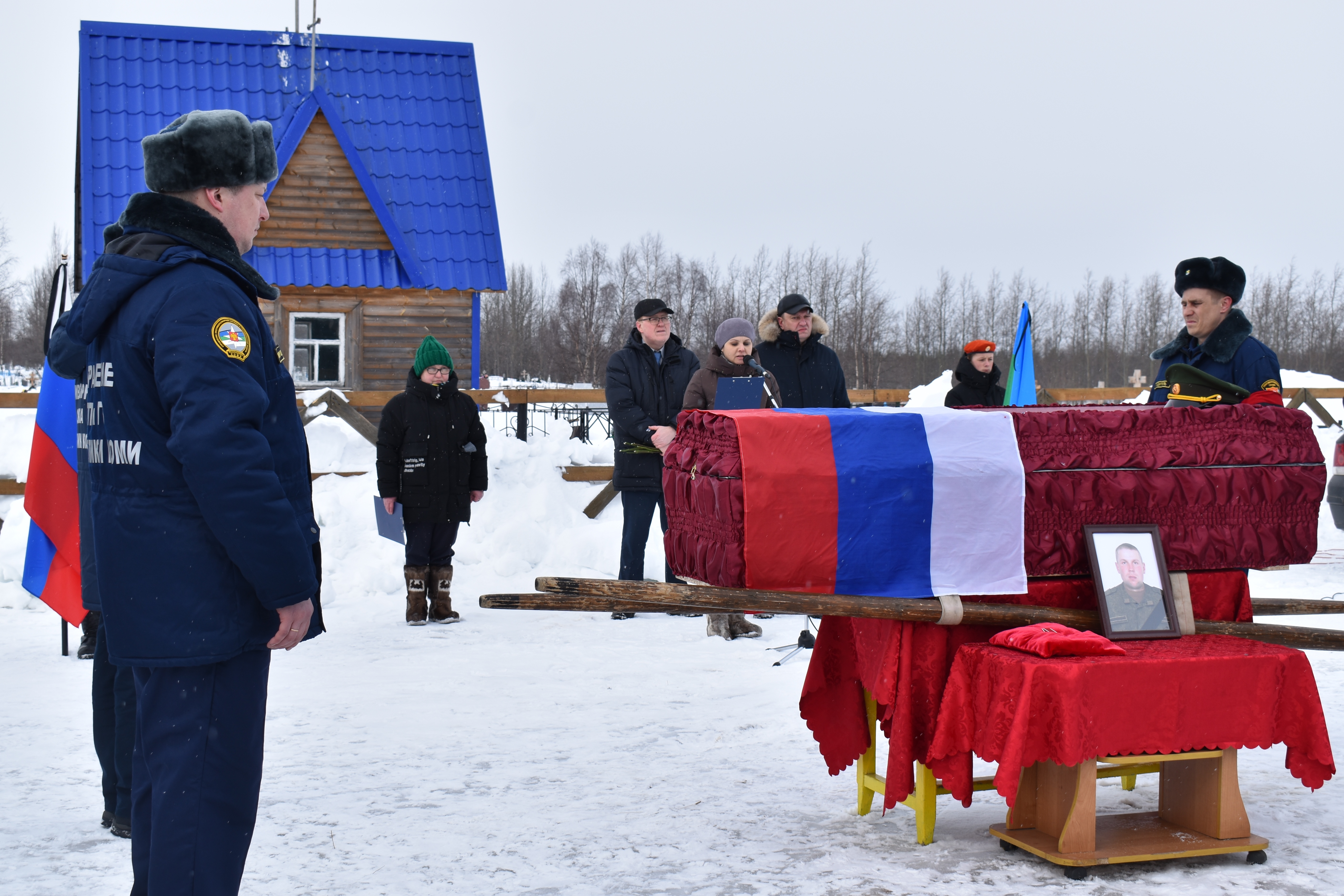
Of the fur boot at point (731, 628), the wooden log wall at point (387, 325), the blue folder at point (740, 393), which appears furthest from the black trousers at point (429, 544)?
the wooden log wall at point (387, 325)

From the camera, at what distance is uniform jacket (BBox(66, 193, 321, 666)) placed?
2.42 meters

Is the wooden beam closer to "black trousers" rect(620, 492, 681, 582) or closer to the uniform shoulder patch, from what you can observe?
"black trousers" rect(620, 492, 681, 582)

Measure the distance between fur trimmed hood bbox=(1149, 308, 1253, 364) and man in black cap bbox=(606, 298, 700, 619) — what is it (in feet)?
11.0

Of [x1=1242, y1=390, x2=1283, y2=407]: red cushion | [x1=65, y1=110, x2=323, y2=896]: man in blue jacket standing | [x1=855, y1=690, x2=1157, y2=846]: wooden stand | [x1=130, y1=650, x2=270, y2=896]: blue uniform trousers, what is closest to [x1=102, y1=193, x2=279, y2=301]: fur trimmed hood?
[x1=65, y1=110, x2=323, y2=896]: man in blue jacket standing

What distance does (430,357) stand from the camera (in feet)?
26.1

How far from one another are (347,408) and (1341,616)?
7737 millimetres

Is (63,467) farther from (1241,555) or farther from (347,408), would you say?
(347,408)

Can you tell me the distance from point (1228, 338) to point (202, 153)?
3468 mm

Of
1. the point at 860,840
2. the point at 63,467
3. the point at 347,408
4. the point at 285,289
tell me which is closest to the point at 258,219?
the point at 63,467

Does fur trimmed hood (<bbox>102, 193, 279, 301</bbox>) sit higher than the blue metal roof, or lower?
lower

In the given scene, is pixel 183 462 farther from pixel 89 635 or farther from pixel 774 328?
pixel 774 328

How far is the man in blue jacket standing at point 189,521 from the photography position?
7.97ft

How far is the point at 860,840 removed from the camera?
372cm

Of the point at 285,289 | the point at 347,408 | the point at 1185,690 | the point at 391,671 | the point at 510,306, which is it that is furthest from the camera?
the point at 510,306
